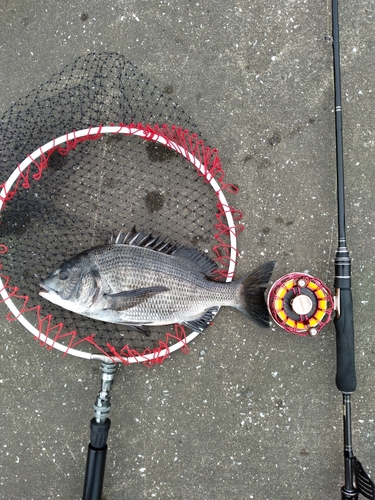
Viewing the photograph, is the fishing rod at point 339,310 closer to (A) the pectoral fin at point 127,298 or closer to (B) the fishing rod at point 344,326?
(B) the fishing rod at point 344,326

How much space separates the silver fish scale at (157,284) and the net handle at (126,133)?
195 millimetres

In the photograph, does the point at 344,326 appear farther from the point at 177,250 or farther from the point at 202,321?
the point at 177,250

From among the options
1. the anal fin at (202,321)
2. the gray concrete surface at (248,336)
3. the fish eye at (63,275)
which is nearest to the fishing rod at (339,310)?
the gray concrete surface at (248,336)

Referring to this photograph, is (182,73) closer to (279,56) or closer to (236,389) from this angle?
(279,56)

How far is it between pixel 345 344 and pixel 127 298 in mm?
1549

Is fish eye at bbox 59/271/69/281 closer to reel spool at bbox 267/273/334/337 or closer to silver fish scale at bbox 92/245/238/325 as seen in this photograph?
silver fish scale at bbox 92/245/238/325

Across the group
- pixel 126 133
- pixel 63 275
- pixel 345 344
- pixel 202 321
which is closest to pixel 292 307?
pixel 345 344

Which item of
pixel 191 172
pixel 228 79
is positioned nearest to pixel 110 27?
pixel 228 79

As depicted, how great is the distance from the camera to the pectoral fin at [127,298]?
8.38 ft

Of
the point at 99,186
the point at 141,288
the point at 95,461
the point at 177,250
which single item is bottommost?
the point at 95,461

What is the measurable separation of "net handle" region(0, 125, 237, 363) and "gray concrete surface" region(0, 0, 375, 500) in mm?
225

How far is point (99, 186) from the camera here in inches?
115

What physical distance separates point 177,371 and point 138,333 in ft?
1.42

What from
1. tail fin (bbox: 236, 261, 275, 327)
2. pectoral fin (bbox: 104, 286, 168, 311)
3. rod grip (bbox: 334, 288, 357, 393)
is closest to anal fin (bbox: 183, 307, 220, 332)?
tail fin (bbox: 236, 261, 275, 327)
